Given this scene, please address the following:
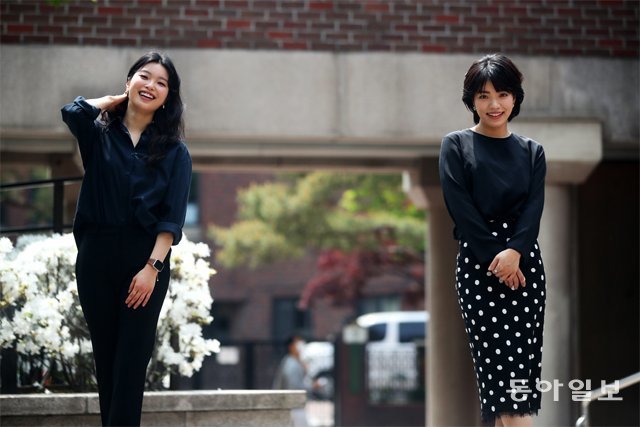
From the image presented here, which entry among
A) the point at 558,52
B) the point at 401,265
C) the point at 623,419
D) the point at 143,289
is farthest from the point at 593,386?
the point at 401,265

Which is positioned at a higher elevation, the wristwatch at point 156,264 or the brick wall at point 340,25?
the brick wall at point 340,25

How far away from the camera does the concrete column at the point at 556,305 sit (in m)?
10.9

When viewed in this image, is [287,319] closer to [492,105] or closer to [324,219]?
[324,219]

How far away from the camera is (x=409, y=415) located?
63.1 feet

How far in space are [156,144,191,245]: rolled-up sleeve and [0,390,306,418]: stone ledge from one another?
5.89 feet

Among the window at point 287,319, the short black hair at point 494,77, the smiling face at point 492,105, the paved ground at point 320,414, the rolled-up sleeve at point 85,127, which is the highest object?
the window at point 287,319

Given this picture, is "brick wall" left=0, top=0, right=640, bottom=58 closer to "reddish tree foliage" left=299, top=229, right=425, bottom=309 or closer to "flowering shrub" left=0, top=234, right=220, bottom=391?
"flowering shrub" left=0, top=234, right=220, bottom=391

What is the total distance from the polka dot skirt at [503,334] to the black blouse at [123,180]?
124cm

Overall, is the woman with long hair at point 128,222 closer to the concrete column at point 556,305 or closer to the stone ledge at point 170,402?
the stone ledge at point 170,402

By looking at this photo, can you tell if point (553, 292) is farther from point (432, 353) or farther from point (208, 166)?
point (208, 166)

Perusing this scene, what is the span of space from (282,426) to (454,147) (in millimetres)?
2127

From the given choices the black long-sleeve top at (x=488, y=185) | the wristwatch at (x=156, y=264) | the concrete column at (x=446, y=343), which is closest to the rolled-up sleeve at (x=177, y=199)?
the wristwatch at (x=156, y=264)

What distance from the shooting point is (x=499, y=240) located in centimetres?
505

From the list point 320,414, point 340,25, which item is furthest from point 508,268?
point 320,414
